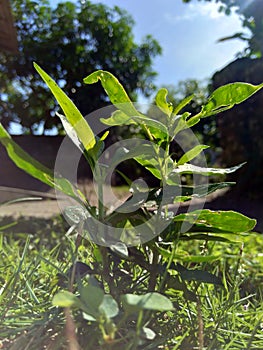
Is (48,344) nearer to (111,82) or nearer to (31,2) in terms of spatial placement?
(111,82)

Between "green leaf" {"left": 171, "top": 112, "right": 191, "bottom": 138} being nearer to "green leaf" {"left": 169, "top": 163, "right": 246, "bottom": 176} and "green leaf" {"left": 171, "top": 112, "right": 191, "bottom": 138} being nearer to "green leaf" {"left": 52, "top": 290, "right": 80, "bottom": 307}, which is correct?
"green leaf" {"left": 169, "top": 163, "right": 246, "bottom": 176}

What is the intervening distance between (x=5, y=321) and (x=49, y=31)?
8.63m

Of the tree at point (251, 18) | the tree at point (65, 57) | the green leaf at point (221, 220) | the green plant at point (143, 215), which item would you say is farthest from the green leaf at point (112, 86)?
the tree at point (65, 57)

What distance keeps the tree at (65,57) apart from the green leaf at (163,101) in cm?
723

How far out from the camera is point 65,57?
8078 millimetres

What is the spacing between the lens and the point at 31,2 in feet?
24.6

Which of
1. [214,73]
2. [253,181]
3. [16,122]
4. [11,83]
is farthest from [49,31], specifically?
[253,181]

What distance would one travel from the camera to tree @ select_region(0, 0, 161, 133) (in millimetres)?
7801

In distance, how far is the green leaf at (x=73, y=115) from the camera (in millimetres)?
312

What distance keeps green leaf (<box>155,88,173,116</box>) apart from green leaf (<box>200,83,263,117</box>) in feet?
0.09

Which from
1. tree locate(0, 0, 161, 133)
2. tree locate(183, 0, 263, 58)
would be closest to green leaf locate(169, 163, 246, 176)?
tree locate(183, 0, 263, 58)

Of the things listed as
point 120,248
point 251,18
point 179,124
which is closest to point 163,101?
point 179,124

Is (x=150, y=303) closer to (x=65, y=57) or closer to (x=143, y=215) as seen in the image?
(x=143, y=215)

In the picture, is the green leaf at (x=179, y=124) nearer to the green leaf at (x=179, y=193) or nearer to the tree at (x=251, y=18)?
the green leaf at (x=179, y=193)
